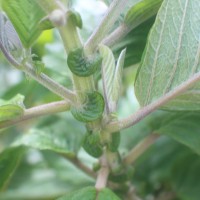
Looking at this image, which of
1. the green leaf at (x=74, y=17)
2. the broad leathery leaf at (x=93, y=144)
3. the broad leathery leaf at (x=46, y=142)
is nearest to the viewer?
the green leaf at (x=74, y=17)

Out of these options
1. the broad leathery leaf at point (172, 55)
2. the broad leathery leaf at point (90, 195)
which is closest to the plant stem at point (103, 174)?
the broad leathery leaf at point (90, 195)

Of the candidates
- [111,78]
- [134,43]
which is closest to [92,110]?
[111,78]

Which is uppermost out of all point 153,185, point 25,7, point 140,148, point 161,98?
point 25,7

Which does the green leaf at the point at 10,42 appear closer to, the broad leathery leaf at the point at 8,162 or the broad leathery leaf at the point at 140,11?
the broad leathery leaf at the point at 140,11

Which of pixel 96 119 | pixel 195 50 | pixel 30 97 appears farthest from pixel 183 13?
pixel 30 97

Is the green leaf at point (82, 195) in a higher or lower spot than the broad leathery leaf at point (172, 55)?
lower

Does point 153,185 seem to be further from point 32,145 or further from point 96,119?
point 96,119

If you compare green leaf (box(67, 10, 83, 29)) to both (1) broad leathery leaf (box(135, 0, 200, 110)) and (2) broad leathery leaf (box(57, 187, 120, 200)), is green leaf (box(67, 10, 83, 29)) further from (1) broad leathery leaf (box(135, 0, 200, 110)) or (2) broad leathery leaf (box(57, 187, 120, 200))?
(2) broad leathery leaf (box(57, 187, 120, 200))
